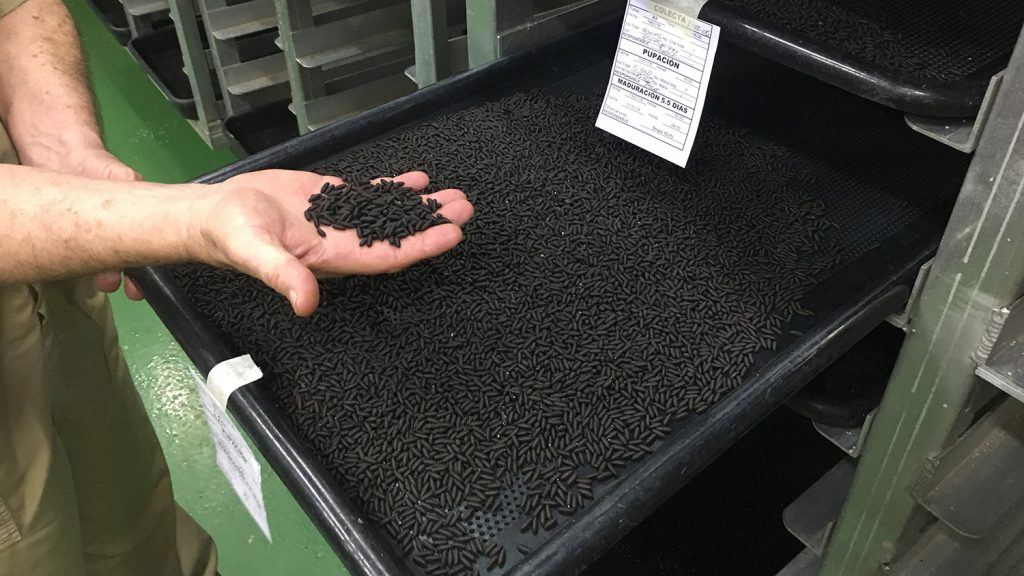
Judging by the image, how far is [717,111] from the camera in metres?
1.40

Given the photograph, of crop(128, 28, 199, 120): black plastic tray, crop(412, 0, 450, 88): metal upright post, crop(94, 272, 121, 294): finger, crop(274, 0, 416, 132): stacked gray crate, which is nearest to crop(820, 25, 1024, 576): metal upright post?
crop(412, 0, 450, 88): metal upright post

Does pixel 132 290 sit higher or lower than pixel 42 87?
lower

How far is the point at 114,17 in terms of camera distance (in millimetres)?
3020

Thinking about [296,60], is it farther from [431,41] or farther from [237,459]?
[237,459]

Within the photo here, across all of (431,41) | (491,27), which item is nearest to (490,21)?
(491,27)

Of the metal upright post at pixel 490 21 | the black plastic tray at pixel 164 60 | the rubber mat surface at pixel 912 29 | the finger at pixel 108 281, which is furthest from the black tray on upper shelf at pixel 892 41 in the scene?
the black plastic tray at pixel 164 60

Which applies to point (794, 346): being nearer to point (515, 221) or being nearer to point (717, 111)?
point (515, 221)

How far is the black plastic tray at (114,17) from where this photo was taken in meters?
2.89

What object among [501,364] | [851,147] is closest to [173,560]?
[501,364]

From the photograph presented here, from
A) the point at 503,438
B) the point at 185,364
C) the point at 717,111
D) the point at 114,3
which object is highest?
the point at 717,111

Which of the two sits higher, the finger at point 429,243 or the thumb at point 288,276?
the thumb at point 288,276

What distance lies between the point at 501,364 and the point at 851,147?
76 cm

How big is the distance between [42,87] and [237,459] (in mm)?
635

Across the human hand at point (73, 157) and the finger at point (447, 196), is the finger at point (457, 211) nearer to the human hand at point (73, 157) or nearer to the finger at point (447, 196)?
the finger at point (447, 196)
